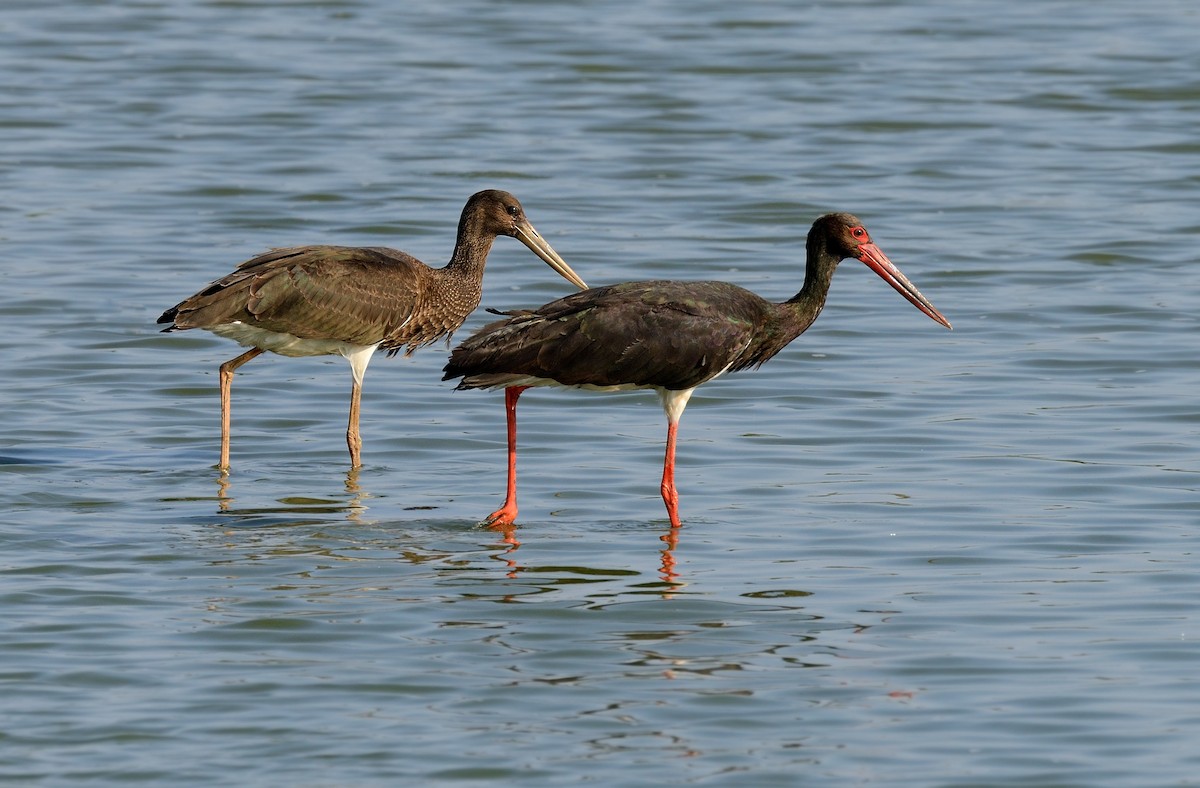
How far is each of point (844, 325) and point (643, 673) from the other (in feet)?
26.1

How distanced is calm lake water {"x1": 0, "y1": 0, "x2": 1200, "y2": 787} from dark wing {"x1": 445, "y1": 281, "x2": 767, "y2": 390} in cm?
79

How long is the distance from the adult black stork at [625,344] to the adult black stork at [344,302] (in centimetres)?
164

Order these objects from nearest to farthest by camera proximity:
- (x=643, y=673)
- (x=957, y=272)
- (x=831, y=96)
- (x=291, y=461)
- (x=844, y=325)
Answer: (x=643, y=673) < (x=291, y=461) < (x=844, y=325) < (x=957, y=272) < (x=831, y=96)

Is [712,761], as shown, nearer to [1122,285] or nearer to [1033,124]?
[1122,285]

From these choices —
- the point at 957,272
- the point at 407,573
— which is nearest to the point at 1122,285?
the point at 957,272

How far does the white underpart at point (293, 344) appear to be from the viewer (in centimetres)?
1288

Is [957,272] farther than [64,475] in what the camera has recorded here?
Yes

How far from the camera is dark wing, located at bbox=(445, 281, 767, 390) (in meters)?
11.3

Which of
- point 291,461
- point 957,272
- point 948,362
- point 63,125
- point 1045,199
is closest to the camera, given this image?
point 291,461

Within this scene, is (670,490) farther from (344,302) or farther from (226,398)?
(226,398)

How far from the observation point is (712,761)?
26.4 feet

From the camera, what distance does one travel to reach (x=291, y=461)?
42.8ft

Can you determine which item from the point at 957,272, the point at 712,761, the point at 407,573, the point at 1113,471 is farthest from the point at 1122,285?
the point at 712,761

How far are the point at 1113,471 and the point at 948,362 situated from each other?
2.94 m
